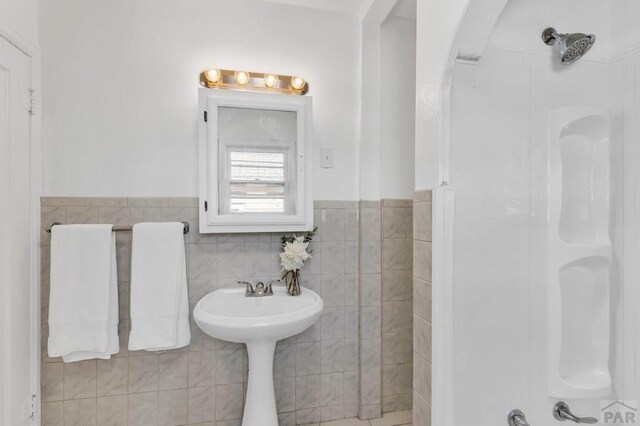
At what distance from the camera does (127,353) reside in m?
1.65

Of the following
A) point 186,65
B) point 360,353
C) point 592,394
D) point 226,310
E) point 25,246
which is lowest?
point 360,353

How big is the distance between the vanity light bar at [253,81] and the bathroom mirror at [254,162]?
53 millimetres

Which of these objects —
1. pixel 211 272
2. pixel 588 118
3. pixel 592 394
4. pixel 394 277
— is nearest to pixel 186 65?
pixel 211 272

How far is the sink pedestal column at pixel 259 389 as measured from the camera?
153 cm

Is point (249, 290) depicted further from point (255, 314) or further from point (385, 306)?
point (385, 306)

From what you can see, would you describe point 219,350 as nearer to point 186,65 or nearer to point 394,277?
point 394,277

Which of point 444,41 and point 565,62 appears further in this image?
point 565,62

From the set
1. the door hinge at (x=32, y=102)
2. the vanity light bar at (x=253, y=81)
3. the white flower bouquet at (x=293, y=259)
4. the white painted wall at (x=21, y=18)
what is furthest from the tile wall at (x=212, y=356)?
the white painted wall at (x=21, y=18)

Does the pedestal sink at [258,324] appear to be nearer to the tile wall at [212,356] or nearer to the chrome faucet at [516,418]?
the tile wall at [212,356]

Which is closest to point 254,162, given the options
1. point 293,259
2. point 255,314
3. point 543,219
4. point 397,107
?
point 293,259

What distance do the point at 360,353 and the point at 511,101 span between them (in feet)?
4.91

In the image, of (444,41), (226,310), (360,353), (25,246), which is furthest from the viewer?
(360,353)

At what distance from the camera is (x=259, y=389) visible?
1.54 metres

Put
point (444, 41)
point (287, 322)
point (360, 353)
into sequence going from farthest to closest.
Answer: point (360, 353) → point (287, 322) → point (444, 41)
